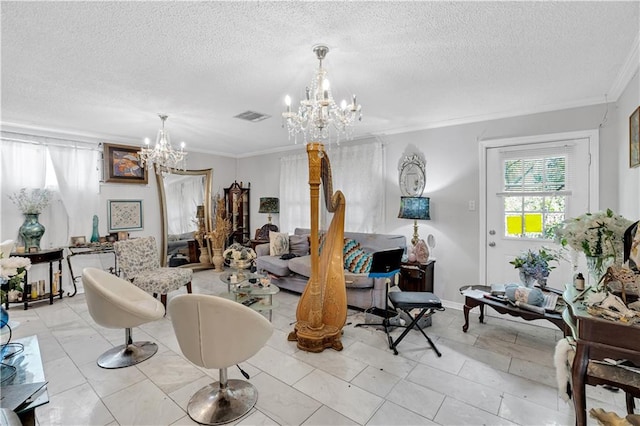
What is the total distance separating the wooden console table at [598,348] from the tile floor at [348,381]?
21.5 inches

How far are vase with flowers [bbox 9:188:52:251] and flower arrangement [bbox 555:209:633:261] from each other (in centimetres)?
587

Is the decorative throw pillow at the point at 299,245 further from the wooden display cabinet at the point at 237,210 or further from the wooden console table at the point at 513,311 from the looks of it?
the wooden console table at the point at 513,311

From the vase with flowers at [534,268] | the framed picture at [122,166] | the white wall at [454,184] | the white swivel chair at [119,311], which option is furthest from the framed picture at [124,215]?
the vase with flowers at [534,268]

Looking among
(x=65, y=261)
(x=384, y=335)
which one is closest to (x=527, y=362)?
(x=384, y=335)

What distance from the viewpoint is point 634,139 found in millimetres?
2322

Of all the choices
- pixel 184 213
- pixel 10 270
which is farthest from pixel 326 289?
pixel 184 213

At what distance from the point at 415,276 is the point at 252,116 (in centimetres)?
286

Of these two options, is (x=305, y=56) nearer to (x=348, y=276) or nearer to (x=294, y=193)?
→ (x=348, y=276)

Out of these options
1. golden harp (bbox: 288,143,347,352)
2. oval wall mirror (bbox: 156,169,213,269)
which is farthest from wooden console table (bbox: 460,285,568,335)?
oval wall mirror (bbox: 156,169,213,269)

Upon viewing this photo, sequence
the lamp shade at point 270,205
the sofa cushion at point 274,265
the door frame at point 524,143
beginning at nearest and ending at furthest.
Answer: the door frame at point 524,143
the sofa cushion at point 274,265
the lamp shade at point 270,205

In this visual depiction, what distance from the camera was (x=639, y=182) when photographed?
2281 mm

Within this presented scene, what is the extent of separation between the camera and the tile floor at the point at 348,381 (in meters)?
1.89

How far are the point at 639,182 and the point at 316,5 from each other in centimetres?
270

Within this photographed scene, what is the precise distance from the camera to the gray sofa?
11.9 feet
